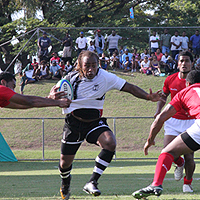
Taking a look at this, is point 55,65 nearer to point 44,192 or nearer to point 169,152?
point 44,192

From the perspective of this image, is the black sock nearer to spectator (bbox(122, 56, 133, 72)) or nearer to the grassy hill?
the grassy hill

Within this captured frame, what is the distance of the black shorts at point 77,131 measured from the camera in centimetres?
550

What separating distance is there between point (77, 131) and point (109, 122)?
42.0 feet

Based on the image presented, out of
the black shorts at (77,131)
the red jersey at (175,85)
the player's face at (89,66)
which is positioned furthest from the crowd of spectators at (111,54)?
the black shorts at (77,131)

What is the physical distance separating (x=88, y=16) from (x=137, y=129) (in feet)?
52.8

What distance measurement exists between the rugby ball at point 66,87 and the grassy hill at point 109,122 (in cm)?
850

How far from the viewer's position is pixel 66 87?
5.25 metres

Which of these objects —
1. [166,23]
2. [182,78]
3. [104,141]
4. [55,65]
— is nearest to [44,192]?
[104,141]

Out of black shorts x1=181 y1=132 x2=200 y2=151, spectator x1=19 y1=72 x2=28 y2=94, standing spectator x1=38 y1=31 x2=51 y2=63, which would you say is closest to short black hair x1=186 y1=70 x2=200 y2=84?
black shorts x1=181 y1=132 x2=200 y2=151

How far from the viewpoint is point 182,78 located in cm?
695

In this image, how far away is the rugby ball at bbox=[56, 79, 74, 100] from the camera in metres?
5.15

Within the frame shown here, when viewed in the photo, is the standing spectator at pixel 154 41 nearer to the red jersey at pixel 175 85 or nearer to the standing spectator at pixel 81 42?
the standing spectator at pixel 81 42

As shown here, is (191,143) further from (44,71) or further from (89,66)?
(44,71)

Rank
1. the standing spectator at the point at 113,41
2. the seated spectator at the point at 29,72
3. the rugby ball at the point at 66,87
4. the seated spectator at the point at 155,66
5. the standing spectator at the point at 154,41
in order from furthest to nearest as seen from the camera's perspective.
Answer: the standing spectator at the point at 113,41 < the standing spectator at the point at 154,41 < the seated spectator at the point at 29,72 < the seated spectator at the point at 155,66 < the rugby ball at the point at 66,87
